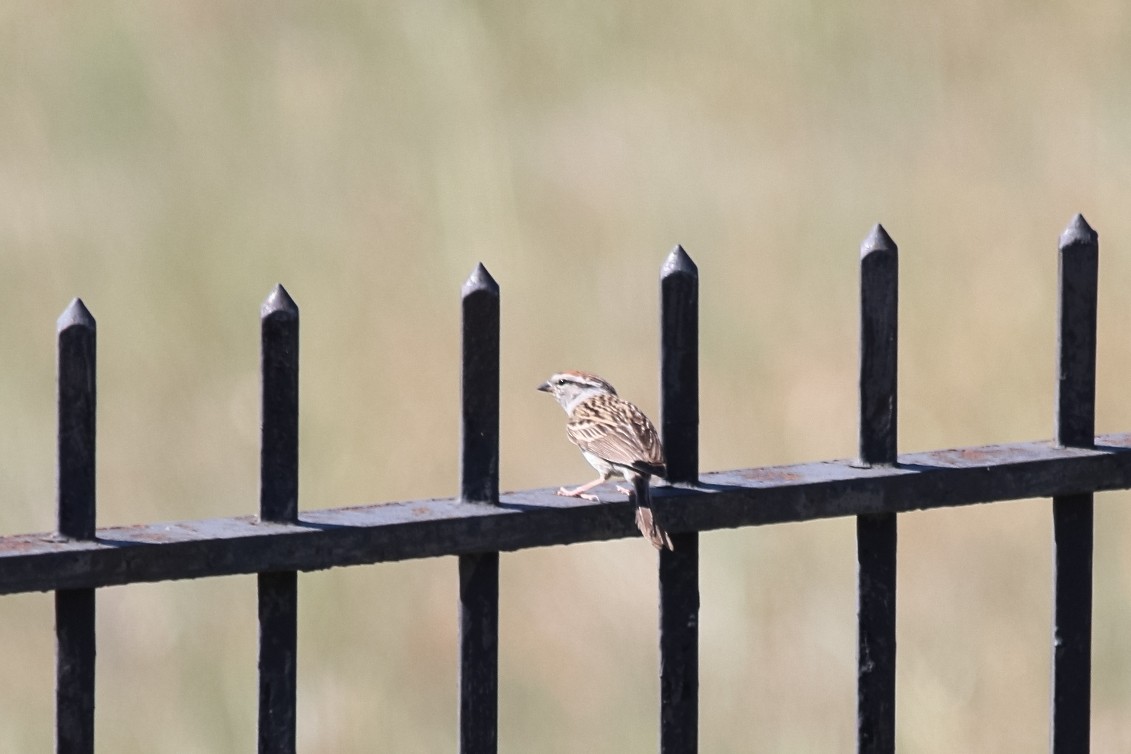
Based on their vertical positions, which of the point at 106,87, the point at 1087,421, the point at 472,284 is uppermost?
the point at 106,87

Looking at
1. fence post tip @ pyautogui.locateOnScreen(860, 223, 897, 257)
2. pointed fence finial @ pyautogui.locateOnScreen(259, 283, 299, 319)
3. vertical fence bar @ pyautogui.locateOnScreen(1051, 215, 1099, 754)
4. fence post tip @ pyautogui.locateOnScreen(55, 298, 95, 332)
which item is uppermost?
fence post tip @ pyautogui.locateOnScreen(860, 223, 897, 257)

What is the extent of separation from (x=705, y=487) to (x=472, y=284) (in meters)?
0.60

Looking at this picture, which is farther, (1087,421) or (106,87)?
(106,87)

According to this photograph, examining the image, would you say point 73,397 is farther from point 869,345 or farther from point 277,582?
point 869,345

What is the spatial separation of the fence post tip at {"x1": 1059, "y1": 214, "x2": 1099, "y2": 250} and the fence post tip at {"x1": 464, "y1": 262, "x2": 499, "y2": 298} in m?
1.19

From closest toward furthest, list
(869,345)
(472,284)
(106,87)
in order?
(472,284) < (869,345) < (106,87)

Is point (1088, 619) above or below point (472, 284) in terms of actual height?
below

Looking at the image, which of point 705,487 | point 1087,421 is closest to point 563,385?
point 705,487

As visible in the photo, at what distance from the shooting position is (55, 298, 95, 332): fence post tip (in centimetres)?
323

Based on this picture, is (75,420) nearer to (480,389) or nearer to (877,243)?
(480,389)

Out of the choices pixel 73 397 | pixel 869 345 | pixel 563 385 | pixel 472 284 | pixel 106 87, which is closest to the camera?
pixel 73 397

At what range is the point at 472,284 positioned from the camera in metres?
3.49

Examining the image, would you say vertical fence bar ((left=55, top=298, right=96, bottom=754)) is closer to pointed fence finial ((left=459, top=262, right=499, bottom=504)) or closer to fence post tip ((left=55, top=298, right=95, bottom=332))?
fence post tip ((left=55, top=298, right=95, bottom=332))

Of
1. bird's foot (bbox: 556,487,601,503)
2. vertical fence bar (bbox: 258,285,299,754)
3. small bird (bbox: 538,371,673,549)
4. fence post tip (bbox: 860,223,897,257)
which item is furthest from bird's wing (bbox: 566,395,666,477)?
vertical fence bar (bbox: 258,285,299,754)
